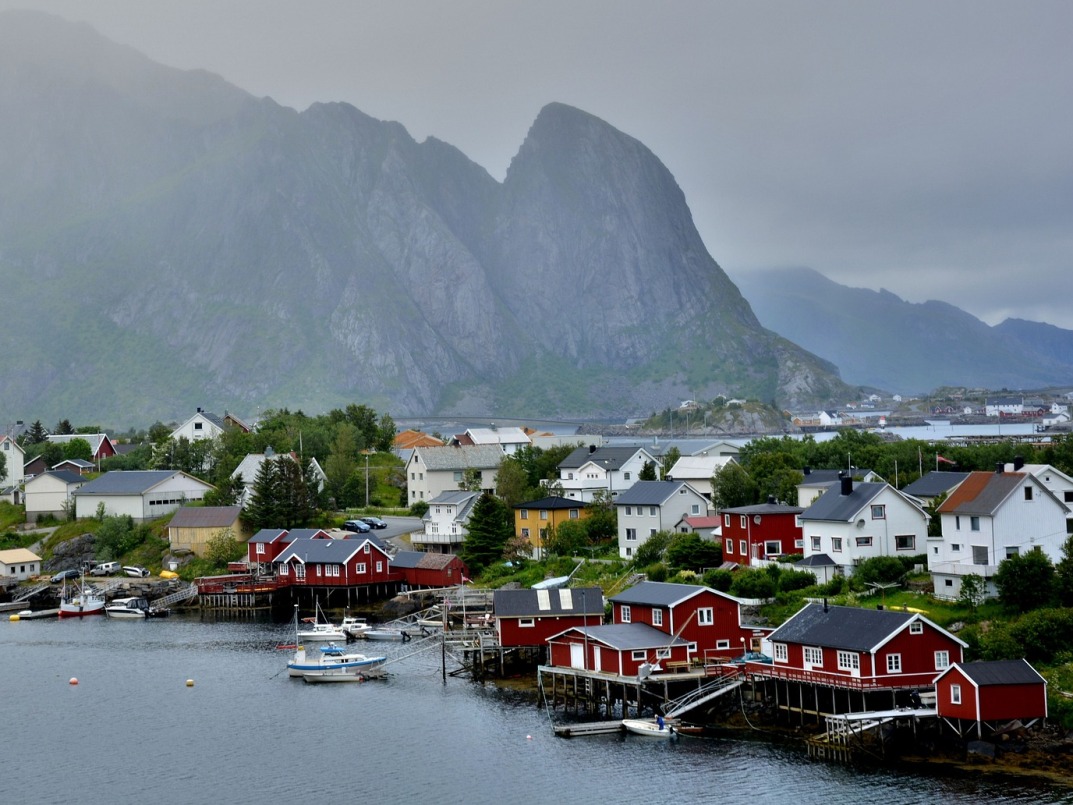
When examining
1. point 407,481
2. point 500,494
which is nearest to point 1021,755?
point 500,494

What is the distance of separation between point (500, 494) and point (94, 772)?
55.6 metres

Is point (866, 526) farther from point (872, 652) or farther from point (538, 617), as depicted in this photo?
point (872, 652)

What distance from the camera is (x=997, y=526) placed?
2197 inches

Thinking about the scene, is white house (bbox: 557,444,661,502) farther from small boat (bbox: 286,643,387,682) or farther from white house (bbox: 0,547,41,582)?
white house (bbox: 0,547,41,582)

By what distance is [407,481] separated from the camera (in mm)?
122125

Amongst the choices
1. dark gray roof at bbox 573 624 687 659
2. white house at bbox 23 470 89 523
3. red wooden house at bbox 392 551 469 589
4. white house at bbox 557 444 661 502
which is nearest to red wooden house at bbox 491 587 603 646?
dark gray roof at bbox 573 624 687 659

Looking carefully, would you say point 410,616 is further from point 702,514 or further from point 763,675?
point 763,675

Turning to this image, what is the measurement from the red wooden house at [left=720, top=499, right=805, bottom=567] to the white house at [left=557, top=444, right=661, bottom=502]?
32.9 m

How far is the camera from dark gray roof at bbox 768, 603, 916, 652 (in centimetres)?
4516

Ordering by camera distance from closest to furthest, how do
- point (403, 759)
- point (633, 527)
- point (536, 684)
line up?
point (403, 759)
point (536, 684)
point (633, 527)

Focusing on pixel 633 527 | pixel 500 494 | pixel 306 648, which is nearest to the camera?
pixel 306 648

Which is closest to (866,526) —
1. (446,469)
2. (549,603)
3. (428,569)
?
(549,603)

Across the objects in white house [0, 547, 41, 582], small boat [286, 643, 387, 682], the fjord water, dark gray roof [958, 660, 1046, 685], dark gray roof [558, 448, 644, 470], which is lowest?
the fjord water

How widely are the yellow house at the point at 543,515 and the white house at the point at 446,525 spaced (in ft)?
19.4
